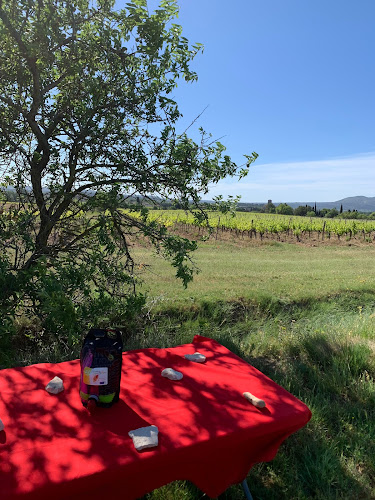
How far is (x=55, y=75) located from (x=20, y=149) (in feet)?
3.15

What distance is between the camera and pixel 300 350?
412cm

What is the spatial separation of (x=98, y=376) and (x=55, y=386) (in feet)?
1.28

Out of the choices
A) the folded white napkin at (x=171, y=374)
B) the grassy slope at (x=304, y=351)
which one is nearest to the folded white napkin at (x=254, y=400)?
the folded white napkin at (x=171, y=374)

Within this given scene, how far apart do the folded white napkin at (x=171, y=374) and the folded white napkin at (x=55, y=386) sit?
2.05 feet

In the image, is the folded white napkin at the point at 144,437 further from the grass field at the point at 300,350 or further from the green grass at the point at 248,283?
the green grass at the point at 248,283

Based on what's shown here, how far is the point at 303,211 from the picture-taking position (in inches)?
2736

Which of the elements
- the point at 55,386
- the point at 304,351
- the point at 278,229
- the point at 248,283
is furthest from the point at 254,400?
the point at 278,229

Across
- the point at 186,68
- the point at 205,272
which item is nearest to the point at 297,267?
the point at 205,272

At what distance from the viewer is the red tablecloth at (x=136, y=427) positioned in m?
1.41

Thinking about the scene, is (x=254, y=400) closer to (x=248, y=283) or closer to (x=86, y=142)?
(x=86, y=142)

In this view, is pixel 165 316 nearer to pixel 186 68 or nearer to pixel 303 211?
pixel 186 68

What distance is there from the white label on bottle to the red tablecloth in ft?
0.56

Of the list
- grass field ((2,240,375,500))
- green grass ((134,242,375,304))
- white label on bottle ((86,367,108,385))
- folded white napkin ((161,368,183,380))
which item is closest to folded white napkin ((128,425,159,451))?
white label on bottle ((86,367,108,385))

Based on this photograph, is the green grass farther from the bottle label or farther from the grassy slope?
the bottle label
